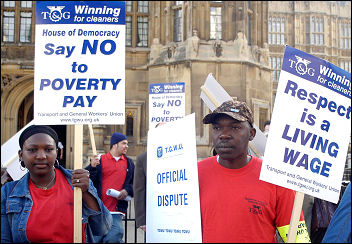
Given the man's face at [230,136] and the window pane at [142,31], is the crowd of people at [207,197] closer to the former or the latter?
the man's face at [230,136]

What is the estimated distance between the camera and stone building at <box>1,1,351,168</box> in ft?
43.3

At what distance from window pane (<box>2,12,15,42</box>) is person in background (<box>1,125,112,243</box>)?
42.3 feet

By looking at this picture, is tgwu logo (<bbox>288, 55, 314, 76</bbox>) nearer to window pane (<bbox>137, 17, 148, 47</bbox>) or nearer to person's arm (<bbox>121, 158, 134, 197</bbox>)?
person's arm (<bbox>121, 158, 134, 197</bbox>)

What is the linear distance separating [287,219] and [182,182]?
24.7 inches

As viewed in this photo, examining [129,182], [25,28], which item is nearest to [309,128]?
[129,182]

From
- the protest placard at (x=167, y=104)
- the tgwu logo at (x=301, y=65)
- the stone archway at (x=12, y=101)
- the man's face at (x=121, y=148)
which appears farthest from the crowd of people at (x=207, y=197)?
the stone archway at (x=12, y=101)

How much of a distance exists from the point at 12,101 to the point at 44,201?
13.2 m

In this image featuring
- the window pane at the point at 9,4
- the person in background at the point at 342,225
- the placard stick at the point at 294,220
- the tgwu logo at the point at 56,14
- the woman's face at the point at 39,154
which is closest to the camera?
the person in background at the point at 342,225

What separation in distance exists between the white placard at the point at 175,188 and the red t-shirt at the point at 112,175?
2821mm

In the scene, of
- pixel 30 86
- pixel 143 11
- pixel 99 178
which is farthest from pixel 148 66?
pixel 99 178

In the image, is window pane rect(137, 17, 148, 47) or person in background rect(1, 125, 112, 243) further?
window pane rect(137, 17, 148, 47)

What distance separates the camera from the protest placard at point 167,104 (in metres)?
8.23

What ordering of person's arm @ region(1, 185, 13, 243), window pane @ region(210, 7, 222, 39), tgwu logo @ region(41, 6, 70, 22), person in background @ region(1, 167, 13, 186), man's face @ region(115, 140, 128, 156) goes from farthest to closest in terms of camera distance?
1. window pane @ region(210, 7, 222, 39)
2. man's face @ region(115, 140, 128, 156)
3. person in background @ region(1, 167, 13, 186)
4. tgwu logo @ region(41, 6, 70, 22)
5. person's arm @ region(1, 185, 13, 243)

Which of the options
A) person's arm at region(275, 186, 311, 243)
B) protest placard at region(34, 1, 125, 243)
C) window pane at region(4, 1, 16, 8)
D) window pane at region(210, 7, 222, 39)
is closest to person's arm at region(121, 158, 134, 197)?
protest placard at region(34, 1, 125, 243)
